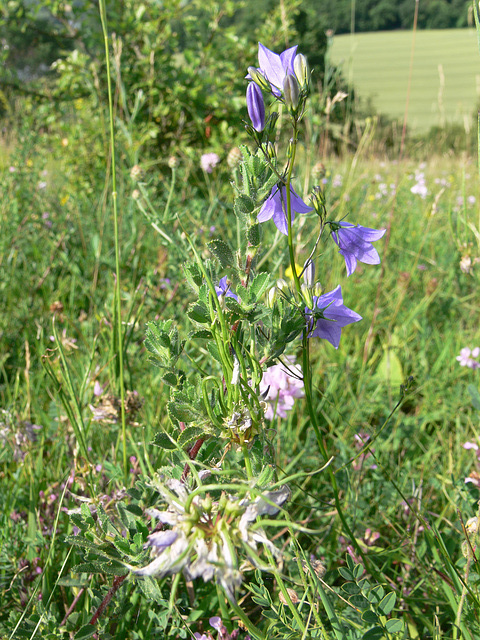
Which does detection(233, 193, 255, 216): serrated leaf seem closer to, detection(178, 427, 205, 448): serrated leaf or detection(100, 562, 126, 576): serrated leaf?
detection(178, 427, 205, 448): serrated leaf

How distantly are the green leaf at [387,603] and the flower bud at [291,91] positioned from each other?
651mm

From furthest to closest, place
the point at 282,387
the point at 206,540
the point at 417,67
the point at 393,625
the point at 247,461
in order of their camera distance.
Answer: the point at 417,67, the point at 282,387, the point at 393,625, the point at 247,461, the point at 206,540

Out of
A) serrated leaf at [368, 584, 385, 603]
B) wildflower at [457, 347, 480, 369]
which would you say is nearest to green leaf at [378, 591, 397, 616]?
serrated leaf at [368, 584, 385, 603]

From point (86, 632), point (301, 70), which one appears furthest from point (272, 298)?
point (86, 632)

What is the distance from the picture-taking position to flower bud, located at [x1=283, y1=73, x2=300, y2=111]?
0.55m

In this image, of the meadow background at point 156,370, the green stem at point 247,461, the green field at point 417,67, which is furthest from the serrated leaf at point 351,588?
the green field at point 417,67

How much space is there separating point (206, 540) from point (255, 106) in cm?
49

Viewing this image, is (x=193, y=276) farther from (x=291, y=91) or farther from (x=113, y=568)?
(x=113, y=568)

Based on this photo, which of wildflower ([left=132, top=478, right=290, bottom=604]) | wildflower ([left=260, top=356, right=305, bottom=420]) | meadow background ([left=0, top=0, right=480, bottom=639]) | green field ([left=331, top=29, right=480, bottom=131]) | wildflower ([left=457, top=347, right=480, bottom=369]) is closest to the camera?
wildflower ([left=132, top=478, right=290, bottom=604])

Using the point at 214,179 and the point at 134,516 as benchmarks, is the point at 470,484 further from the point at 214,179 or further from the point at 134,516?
the point at 214,179

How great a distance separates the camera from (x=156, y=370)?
4.74 ft

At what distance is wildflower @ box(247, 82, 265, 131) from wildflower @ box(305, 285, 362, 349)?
232 mm

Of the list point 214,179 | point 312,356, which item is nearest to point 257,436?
point 312,356

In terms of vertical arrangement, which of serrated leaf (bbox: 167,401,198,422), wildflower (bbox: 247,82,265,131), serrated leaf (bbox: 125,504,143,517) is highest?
wildflower (bbox: 247,82,265,131)
